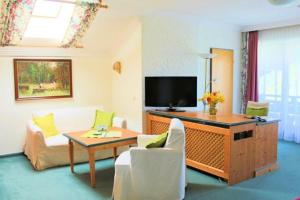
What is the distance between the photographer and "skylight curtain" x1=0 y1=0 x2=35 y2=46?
4.15 meters

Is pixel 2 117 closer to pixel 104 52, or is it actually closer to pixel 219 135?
pixel 104 52

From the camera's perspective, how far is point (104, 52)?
5.85 meters

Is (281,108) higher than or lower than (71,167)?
higher

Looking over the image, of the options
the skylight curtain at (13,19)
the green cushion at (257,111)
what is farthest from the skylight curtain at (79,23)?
the green cushion at (257,111)

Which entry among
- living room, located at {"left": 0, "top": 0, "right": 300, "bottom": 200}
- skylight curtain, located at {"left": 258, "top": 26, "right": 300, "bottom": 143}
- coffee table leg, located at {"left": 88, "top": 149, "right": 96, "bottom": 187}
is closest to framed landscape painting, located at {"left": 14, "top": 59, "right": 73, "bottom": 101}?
living room, located at {"left": 0, "top": 0, "right": 300, "bottom": 200}

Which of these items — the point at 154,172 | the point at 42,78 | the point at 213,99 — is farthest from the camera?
the point at 42,78

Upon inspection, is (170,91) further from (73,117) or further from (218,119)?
(73,117)

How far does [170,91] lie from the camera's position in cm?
500

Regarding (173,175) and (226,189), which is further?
(226,189)

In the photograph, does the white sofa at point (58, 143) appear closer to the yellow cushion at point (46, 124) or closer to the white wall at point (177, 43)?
the yellow cushion at point (46, 124)

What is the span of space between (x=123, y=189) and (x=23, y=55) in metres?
3.19

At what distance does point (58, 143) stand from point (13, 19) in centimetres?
201

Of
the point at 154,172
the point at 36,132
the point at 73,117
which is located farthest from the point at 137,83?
the point at 154,172

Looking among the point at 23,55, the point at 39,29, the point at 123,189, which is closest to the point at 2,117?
the point at 23,55
